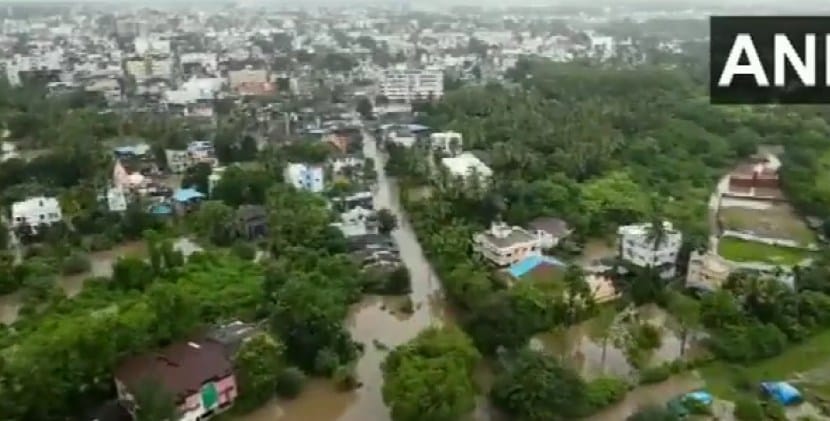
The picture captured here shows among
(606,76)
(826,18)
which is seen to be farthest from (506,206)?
(606,76)

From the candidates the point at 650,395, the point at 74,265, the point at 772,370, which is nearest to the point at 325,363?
the point at 650,395

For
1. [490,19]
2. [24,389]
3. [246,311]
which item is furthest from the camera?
[490,19]

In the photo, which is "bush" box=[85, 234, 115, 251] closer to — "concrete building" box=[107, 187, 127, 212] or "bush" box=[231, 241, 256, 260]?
"concrete building" box=[107, 187, 127, 212]

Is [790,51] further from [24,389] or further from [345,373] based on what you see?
[24,389]

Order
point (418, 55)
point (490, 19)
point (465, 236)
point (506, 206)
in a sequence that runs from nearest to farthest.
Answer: point (465, 236)
point (506, 206)
point (418, 55)
point (490, 19)

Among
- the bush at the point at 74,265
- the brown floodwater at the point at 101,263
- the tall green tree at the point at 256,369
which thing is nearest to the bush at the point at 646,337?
the tall green tree at the point at 256,369

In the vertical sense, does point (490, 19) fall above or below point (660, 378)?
above

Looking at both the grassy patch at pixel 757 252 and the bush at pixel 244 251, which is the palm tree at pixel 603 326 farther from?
the bush at pixel 244 251
